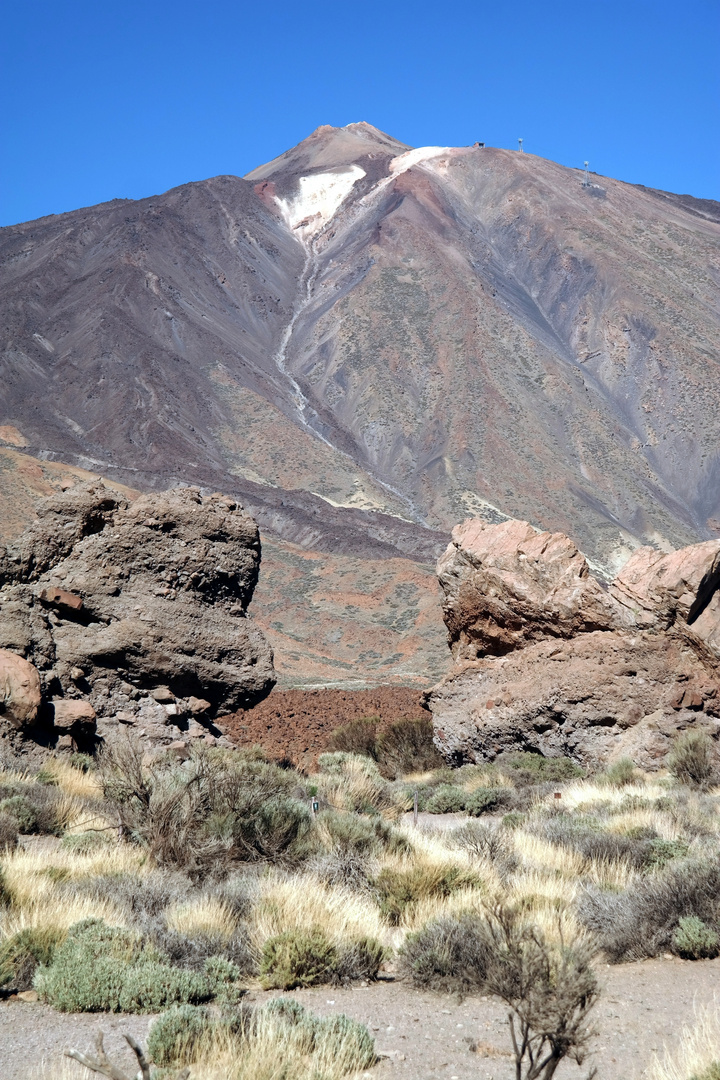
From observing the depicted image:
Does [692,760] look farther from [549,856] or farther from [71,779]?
[71,779]

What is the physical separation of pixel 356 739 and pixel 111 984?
1383 cm

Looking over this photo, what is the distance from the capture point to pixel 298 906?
5.62 m

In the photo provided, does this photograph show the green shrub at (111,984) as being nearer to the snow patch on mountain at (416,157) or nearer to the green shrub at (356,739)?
the green shrub at (356,739)

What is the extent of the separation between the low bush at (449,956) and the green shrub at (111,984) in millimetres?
1193

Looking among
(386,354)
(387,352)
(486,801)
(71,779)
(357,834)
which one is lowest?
(486,801)

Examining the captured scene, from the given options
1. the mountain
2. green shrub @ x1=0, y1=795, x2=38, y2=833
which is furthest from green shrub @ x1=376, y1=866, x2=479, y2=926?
the mountain

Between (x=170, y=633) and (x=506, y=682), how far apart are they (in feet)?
16.7

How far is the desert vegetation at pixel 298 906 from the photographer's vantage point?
4.02 metres

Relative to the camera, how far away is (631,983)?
5.36 meters

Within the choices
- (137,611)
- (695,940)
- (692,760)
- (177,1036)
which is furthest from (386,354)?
(177,1036)

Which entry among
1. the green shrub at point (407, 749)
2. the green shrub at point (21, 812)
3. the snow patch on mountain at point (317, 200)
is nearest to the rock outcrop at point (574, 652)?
the green shrub at point (407, 749)

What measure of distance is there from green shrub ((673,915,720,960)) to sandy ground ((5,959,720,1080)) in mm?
142

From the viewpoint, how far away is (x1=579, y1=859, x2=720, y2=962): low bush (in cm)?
575

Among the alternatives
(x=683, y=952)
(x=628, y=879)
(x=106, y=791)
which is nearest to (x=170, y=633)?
(x=106, y=791)
